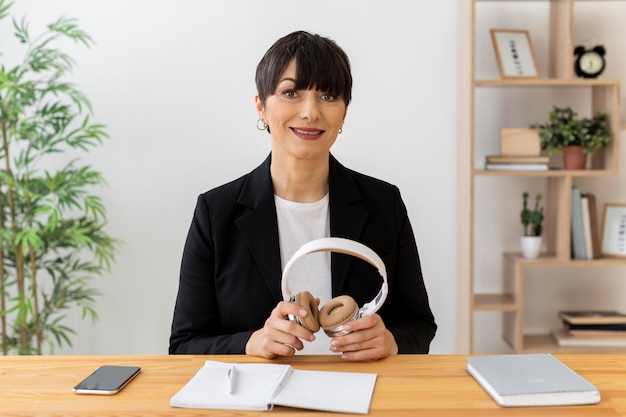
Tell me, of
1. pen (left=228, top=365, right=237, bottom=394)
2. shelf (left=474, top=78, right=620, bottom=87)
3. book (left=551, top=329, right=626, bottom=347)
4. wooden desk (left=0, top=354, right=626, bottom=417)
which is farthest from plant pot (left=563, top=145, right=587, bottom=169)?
pen (left=228, top=365, right=237, bottom=394)

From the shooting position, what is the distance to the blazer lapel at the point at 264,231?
69.6 inches

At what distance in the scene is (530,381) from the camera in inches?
47.3

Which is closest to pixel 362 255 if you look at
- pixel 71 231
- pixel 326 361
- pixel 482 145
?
pixel 326 361

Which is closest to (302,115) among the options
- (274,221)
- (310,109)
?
(310,109)

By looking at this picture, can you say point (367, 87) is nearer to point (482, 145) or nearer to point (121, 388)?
point (482, 145)

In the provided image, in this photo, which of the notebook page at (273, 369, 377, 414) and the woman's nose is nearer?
the notebook page at (273, 369, 377, 414)

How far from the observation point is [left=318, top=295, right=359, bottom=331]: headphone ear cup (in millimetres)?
1388

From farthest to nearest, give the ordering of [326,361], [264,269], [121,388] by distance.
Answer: [264,269]
[326,361]
[121,388]

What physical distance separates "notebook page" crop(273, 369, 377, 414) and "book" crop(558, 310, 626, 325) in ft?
7.44

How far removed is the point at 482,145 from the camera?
3.43 m

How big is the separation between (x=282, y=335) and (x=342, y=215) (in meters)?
0.50

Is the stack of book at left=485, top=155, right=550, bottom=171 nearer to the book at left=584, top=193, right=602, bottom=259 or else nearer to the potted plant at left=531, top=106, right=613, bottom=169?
the potted plant at left=531, top=106, right=613, bottom=169

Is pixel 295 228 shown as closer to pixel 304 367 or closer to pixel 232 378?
pixel 304 367

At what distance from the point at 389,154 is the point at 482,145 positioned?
18.5 inches
